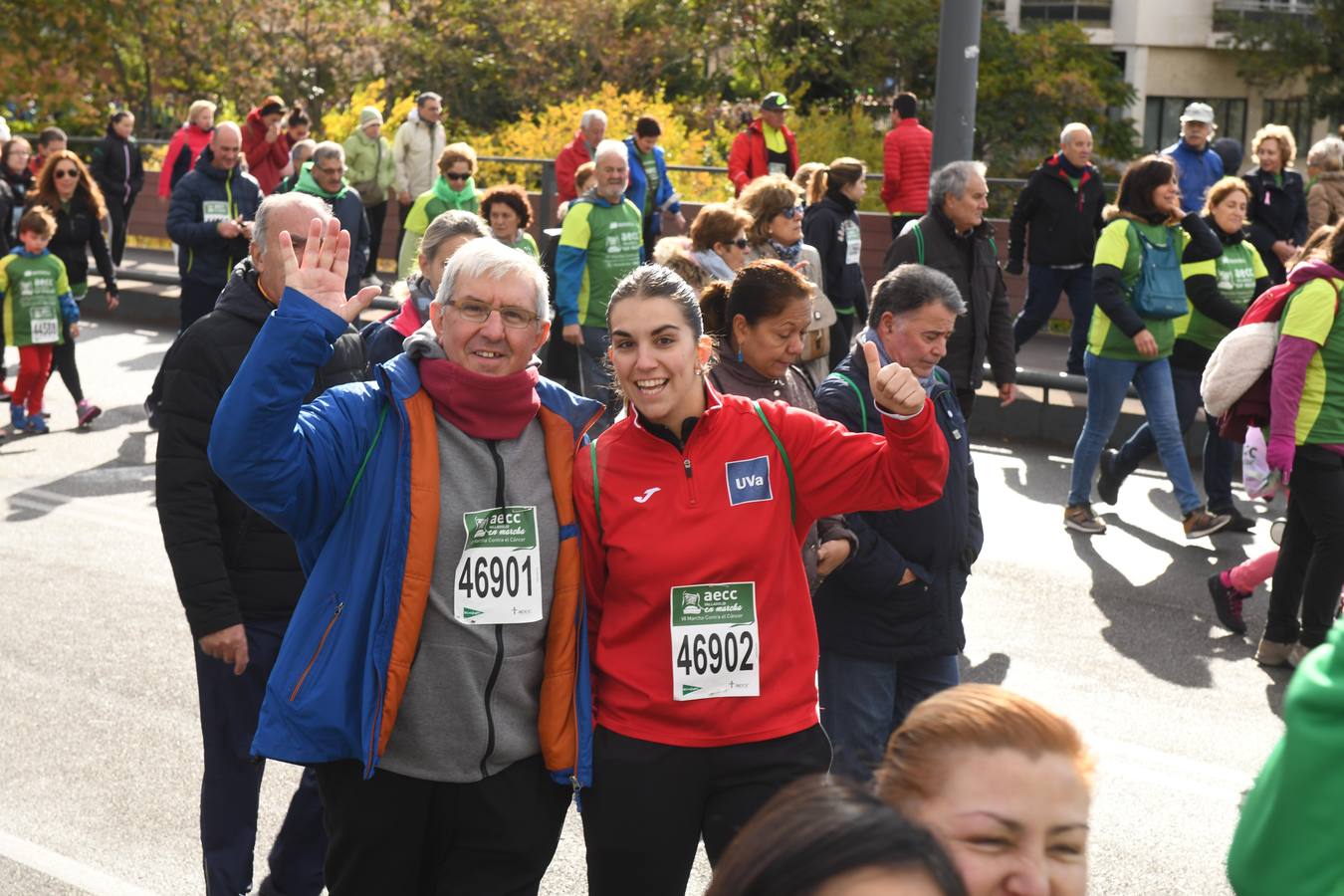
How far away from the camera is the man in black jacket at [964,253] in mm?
8938

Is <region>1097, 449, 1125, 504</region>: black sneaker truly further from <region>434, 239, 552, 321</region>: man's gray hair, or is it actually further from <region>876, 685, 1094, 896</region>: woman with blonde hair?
<region>876, 685, 1094, 896</region>: woman with blonde hair

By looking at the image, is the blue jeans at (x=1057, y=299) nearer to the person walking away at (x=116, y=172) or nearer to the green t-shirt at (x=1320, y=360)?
the green t-shirt at (x=1320, y=360)

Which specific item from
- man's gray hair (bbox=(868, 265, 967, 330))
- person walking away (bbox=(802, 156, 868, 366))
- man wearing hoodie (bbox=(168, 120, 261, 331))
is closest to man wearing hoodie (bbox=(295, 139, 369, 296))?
man wearing hoodie (bbox=(168, 120, 261, 331))

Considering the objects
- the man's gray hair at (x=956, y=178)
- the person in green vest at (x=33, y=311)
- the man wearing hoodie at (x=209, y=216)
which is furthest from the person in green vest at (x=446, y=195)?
the man's gray hair at (x=956, y=178)

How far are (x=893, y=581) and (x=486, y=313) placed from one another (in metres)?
1.71

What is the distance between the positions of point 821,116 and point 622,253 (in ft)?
47.3

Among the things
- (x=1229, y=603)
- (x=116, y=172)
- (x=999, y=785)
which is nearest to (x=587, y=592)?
(x=999, y=785)

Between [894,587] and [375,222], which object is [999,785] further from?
[375,222]

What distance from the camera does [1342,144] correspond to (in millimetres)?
14156

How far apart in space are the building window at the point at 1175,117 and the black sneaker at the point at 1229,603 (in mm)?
36058

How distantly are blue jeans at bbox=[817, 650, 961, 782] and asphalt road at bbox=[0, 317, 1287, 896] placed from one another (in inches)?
19.3

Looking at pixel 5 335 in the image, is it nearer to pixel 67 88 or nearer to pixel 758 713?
pixel 758 713

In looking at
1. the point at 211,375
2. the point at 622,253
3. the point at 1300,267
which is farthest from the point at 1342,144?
the point at 211,375

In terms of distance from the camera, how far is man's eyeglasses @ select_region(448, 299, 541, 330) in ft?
Answer: 12.2
